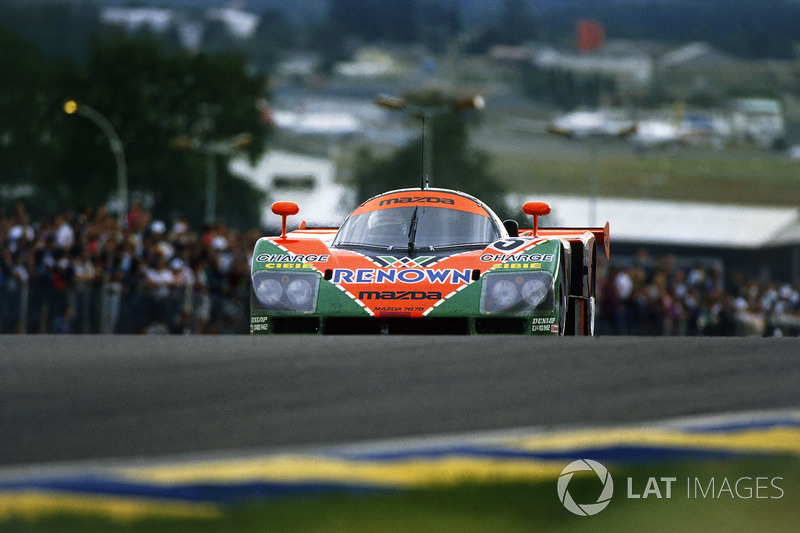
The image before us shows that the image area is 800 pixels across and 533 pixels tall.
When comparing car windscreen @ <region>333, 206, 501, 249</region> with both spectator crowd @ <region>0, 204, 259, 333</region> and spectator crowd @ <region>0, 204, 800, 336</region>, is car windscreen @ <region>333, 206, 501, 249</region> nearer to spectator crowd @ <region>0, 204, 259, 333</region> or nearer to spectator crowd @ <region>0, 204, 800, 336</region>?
spectator crowd @ <region>0, 204, 800, 336</region>

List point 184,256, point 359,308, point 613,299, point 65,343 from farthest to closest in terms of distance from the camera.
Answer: point 613,299 < point 184,256 < point 359,308 < point 65,343

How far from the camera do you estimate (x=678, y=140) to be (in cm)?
7794

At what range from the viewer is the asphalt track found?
3.50 meters

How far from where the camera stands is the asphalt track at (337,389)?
3502 mm

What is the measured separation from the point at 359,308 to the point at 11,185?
1855 inches

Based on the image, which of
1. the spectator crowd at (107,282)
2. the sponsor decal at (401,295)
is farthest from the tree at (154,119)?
the sponsor decal at (401,295)

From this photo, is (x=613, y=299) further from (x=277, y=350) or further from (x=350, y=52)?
(x=350, y=52)

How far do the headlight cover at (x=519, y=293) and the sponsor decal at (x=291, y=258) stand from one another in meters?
1.13

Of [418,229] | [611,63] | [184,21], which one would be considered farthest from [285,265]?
[611,63]

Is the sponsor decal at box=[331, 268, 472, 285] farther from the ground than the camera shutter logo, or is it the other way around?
the sponsor decal at box=[331, 268, 472, 285]

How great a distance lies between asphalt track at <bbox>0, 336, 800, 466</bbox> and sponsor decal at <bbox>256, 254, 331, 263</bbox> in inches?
183

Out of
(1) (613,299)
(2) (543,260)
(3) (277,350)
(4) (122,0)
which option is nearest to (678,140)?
(4) (122,0)

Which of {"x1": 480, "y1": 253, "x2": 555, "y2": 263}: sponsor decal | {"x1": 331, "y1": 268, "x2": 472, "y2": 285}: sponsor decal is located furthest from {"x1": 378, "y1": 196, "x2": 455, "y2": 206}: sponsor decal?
{"x1": 331, "y1": 268, "x2": 472, "y2": 285}: sponsor decal

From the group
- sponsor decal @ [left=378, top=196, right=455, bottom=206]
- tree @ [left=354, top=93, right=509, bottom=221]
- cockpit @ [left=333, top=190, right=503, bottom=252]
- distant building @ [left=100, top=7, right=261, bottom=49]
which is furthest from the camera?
tree @ [left=354, top=93, right=509, bottom=221]
